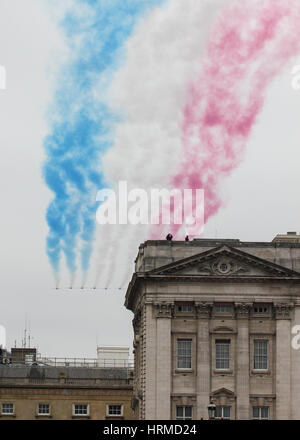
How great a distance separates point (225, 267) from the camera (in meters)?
112

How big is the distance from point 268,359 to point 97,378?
111 feet

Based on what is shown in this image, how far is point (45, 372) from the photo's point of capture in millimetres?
143750

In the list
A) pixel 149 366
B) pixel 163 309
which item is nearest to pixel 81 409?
pixel 149 366

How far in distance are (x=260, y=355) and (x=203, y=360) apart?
16.0ft

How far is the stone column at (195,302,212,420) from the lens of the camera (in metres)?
110

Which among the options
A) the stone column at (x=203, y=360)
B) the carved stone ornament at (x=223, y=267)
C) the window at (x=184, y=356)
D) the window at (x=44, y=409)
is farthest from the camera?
the window at (x=44, y=409)

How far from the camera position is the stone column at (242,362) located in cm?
10956

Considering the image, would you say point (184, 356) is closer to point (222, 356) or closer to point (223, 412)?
point (222, 356)

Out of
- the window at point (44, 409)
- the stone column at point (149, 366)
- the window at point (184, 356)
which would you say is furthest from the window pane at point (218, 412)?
the window at point (44, 409)

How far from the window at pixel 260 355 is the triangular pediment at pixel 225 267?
5648 mm

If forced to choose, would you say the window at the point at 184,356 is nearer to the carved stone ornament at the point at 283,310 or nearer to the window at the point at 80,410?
the carved stone ornament at the point at 283,310
